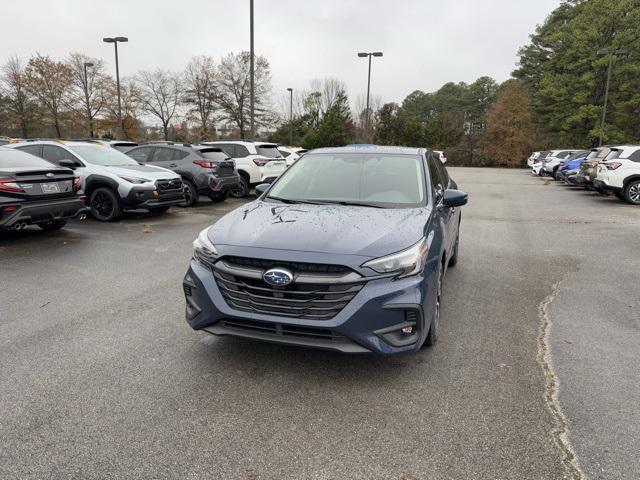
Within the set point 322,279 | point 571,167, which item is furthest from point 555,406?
point 571,167

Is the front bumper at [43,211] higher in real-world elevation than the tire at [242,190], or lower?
higher

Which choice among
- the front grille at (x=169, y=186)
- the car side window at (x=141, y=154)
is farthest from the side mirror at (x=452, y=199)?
the car side window at (x=141, y=154)

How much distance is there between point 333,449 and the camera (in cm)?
263

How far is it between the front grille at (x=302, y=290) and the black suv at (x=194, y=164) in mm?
9579

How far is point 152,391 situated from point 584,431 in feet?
9.07

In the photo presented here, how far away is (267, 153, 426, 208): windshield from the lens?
432 cm

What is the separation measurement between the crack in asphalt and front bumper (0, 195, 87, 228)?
23.4ft

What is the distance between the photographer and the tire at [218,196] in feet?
42.4

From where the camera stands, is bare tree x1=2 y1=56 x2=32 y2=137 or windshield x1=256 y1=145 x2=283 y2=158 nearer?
windshield x1=256 y1=145 x2=283 y2=158

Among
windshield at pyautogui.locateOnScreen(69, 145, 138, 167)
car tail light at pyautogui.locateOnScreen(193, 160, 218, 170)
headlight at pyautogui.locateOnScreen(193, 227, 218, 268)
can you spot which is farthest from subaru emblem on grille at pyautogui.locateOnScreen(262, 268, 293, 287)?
car tail light at pyautogui.locateOnScreen(193, 160, 218, 170)

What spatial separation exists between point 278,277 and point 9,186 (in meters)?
5.83

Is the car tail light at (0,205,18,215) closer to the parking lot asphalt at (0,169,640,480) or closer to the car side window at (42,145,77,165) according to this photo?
the parking lot asphalt at (0,169,640,480)

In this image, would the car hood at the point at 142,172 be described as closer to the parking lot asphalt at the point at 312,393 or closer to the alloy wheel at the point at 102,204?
the alloy wheel at the point at 102,204

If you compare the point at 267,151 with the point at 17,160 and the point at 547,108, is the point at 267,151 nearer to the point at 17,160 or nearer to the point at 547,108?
the point at 17,160
